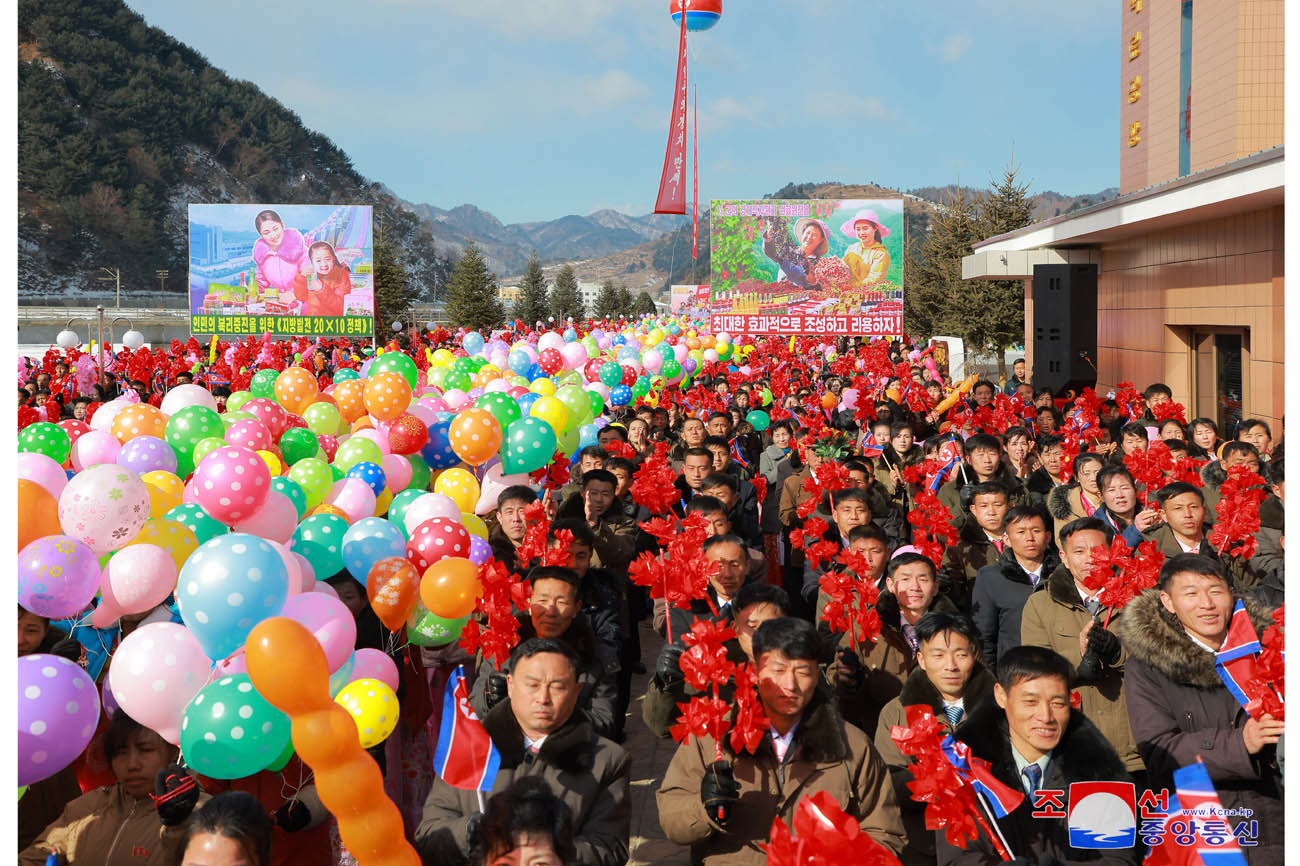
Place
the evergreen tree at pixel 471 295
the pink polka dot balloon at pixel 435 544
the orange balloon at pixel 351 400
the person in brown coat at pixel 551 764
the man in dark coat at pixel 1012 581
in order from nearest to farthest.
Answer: the person in brown coat at pixel 551 764, the man in dark coat at pixel 1012 581, the pink polka dot balloon at pixel 435 544, the orange balloon at pixel 351 400, the evergreen tree at pixel 471 295

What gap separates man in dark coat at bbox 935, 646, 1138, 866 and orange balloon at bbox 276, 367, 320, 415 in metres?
6.23

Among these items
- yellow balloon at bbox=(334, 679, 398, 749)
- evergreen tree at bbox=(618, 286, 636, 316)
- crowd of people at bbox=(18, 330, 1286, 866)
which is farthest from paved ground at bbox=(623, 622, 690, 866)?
evergreen tree at bbox=(618, 286, 636, 316)

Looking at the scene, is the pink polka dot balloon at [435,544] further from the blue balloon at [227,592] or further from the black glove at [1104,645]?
the black glove at [1104,645]

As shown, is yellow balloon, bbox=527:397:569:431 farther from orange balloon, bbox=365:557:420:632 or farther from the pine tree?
the pine tree

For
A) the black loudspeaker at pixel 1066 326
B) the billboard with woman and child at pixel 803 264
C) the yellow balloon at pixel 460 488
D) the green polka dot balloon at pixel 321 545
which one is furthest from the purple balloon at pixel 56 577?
the billboard with woman and child at pixel 803 264

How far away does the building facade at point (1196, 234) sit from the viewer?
10562mm

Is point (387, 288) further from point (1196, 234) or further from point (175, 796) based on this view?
point (175, 796)

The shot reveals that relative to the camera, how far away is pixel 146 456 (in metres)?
5.66

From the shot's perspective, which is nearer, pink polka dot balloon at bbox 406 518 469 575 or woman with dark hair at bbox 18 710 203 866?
woman with dark hair at bbox 18 710 203 866

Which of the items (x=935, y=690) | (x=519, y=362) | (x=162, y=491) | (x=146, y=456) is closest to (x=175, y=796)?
A: (x=935, y=690)

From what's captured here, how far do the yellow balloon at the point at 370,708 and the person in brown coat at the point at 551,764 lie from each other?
588mm

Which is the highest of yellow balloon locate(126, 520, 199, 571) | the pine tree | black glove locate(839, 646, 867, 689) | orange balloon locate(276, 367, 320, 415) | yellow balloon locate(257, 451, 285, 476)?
the pine tree

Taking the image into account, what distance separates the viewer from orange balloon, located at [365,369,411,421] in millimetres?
7281

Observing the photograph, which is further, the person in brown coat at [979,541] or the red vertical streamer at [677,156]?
the red vertical streamer at [677,156]
